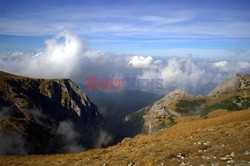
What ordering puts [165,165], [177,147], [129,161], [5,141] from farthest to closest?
[5,141] < [177,147] < [129,161] < [165,165]

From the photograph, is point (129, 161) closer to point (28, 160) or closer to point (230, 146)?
point (230, 146)

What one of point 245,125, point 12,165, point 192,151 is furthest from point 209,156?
point 12,165

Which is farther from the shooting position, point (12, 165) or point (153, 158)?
point (12, 165)

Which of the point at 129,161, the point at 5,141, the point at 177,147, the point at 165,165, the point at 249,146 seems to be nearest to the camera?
the point at 165,165

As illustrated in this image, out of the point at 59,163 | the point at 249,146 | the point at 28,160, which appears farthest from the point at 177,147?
the point at 28,160

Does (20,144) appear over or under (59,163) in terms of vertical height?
under

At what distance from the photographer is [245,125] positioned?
36438 millimetres

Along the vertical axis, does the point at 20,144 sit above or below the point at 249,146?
below

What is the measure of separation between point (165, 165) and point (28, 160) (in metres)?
24.7

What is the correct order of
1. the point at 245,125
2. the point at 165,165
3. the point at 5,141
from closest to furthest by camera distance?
1. the point at 165,165
2. the point at 245,125
3. the point at 5,141

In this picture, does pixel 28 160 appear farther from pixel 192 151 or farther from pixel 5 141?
pixel 5 141

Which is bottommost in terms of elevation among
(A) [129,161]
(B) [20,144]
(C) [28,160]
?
(B) [20,144]

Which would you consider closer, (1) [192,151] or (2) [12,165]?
(1) [192,151]

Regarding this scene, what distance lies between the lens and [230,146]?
1045 inches
